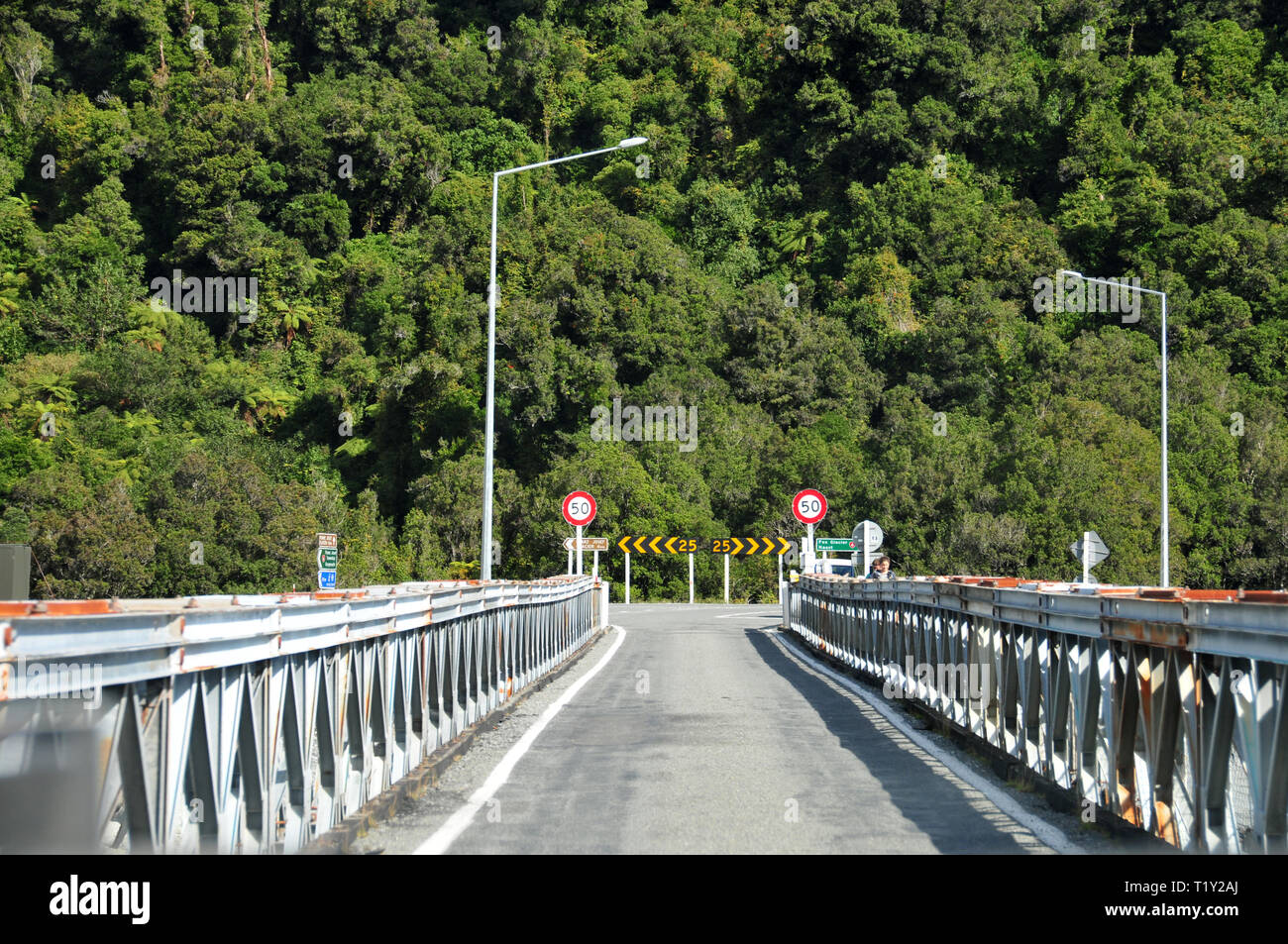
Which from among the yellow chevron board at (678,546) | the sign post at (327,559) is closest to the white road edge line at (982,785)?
the sign post at (327,559)

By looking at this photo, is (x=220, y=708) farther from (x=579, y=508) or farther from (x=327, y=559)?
(x=579, y=508)

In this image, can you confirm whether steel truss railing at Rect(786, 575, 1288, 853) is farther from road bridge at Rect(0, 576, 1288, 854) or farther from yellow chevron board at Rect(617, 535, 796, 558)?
yellow chevron board at Rect(617, 535, 796, 558)

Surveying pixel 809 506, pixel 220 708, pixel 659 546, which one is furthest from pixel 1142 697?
pixel 659 546

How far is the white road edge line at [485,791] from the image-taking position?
26.7 ft

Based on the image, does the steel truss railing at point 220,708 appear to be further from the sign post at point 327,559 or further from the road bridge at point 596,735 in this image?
the sign post at point 327,559

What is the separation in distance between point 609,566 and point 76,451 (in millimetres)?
28110

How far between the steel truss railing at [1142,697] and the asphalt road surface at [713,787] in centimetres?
45

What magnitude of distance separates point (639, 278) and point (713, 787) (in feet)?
231

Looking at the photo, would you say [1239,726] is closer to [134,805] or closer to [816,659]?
[134,805]

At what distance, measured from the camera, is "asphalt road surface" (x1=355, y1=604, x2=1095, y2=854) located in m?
8.32

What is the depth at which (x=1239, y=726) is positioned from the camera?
6672 mm

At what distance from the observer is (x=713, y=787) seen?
10.2m

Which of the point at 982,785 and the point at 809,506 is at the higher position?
the point at 809,506

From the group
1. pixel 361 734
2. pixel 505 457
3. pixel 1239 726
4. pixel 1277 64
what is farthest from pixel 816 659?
pixel 1277 64
